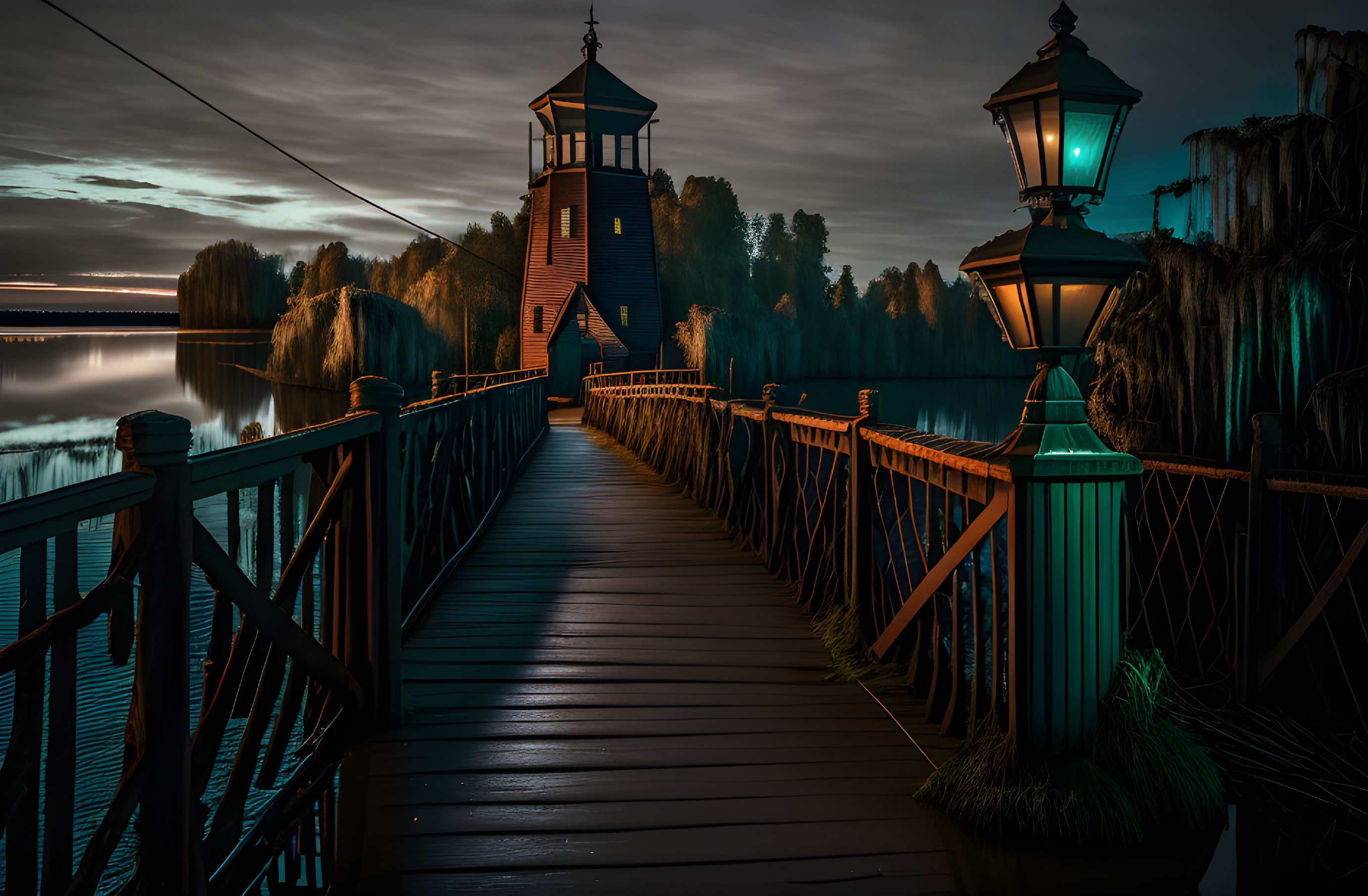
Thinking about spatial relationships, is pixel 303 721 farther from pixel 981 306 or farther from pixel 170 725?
pixel 981 306

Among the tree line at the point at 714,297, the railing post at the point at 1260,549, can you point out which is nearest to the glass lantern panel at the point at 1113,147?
the railing post at the point at 1260,549

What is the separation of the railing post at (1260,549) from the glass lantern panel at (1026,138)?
2322 millimetres

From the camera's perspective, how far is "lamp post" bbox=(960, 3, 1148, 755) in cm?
291

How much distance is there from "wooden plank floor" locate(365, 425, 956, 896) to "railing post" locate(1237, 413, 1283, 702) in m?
2.21

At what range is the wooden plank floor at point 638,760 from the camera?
2.63m

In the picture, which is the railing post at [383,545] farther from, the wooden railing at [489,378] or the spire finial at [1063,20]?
the wooden railing at [489,378]

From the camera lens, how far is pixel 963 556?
3316mm

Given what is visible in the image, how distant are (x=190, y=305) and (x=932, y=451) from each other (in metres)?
28.7

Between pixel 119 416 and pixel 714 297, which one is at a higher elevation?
pixel 714 297

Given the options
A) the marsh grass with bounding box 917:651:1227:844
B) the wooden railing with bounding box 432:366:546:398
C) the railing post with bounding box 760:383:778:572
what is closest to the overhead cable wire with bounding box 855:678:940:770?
the marsh grass with bounding box 917:651:1227:844

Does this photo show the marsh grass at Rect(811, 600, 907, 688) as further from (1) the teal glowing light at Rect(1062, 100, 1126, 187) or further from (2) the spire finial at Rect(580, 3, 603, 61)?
(2) the spire finial at Rect(580, 3, 603, 61)

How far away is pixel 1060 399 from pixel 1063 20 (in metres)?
1.36

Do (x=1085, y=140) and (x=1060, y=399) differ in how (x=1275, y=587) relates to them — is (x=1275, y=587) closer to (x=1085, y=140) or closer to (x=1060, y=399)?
(x=1060, y=399)

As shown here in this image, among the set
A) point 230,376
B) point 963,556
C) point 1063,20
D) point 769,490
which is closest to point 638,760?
point 963,556
